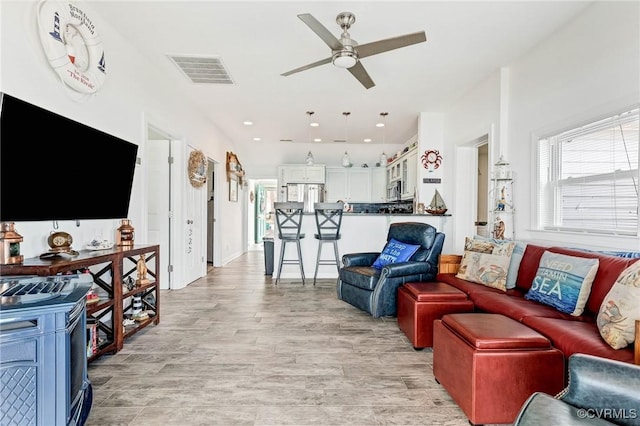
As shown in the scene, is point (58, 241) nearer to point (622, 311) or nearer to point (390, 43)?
point (390, 43)

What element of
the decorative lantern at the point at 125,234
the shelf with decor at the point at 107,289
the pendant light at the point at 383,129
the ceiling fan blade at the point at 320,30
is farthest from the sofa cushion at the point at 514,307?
the pendant light at the point at 383,129

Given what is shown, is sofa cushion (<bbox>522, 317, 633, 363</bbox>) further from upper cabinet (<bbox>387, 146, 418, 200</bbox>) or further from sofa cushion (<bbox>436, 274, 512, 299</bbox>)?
upper cabinet (<bbox>387, 146, 418, 200</bbox>)

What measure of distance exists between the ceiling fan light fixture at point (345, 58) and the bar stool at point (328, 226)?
2.17m

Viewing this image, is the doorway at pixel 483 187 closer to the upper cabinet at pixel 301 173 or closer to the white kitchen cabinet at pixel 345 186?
the white kitchen cabinet at pixel 345 186

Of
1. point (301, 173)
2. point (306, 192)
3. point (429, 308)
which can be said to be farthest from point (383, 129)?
point (429, 308)

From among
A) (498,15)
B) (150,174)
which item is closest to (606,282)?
(498,15)

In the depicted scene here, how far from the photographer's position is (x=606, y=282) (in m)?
1.78

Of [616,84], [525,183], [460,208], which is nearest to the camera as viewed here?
[616,84]

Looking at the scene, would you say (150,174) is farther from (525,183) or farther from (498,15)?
(525,183)

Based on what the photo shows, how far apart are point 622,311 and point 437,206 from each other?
3.42m

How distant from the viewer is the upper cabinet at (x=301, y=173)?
24.7ft

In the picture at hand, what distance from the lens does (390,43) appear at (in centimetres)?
234

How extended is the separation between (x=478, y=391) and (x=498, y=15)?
282 cm

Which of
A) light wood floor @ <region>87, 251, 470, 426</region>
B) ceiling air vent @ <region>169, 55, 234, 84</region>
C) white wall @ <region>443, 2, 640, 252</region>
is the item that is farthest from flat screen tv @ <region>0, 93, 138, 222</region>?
→ white wall @ <region>443, 2, 640, 252</region>
